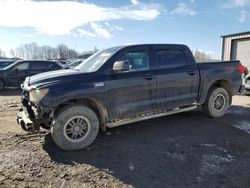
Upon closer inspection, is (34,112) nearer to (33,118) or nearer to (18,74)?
(33,118)

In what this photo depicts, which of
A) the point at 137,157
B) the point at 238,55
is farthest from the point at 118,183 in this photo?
the point at 238,55

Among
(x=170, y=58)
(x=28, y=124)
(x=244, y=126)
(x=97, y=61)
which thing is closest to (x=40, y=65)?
(x=97, y=61)

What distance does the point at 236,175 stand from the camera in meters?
3.88

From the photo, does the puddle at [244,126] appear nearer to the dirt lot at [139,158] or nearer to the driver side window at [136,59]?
the dirt lot at [139,158]

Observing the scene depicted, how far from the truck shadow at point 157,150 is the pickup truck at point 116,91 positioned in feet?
1.16

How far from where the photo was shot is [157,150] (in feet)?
15.4

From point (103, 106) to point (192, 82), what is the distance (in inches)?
94.4

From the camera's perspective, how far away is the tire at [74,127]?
4543 mm

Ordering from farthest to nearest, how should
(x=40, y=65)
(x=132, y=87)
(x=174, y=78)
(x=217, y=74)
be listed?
(x=40, y=65) < (x=217, y=74) < (x=174, y=78) < (x=132, y=87)

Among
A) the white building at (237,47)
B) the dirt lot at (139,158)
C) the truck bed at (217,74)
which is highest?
the white building at (237,47)

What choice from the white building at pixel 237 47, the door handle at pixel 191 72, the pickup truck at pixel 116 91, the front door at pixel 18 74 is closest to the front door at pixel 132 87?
the pickup truck at pixel 116 91

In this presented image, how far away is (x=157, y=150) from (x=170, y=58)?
2.26 metres

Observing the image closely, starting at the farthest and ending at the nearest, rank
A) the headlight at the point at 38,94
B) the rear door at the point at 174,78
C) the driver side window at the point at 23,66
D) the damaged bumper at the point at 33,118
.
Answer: the driver side window at the point at 23,66 < the rear door at the point at 174,78 < the damaged bumper at the point at 33,118 < the headlight at the point at 38,94

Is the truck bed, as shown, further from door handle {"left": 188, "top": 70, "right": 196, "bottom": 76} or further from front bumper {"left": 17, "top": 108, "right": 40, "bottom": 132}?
front bumper {"left": 17, "top": 108, "right": 40, "bottom": 132}
